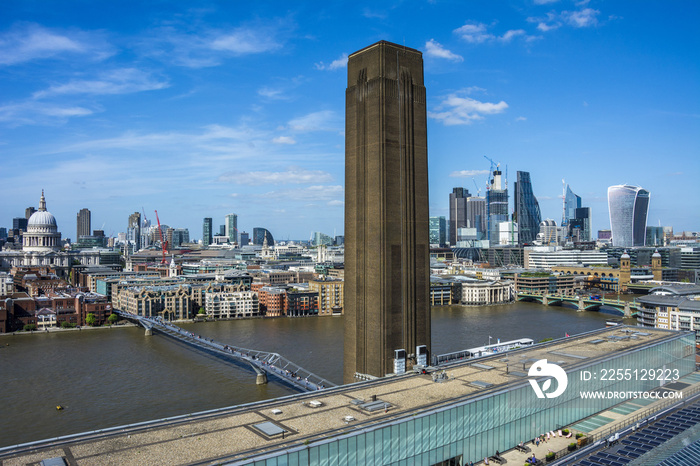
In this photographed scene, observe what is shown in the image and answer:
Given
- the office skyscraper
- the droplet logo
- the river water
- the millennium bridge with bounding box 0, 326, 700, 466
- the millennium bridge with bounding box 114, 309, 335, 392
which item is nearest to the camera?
the millennium bridge with bounding box 0, 326, 700, 466

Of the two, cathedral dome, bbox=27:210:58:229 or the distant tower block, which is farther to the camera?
cathedral dome, bbox=27:210:58:229

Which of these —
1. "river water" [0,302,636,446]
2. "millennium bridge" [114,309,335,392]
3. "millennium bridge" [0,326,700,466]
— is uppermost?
"millennium bridge" [0,326,700,466]

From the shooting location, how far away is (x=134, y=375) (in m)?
42.0

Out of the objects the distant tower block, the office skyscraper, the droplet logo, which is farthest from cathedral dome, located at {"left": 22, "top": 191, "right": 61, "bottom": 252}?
the office skyscraper

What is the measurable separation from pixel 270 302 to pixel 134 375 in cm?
3891

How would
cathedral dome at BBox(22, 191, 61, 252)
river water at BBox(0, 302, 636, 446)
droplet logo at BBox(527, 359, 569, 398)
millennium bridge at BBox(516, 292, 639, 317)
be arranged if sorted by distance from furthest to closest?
cathedral dome at BBox(22, 191, 61, 252) → millennium bridge at BBox(516, 292, 639, 317) → river water at BBox(0, 302, 636, 446) → droplet logo at BBox(527, 359, 569, 398)

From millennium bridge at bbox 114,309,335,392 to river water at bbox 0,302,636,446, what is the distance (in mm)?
945

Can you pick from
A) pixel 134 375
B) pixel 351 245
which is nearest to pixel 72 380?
pixel 134 375

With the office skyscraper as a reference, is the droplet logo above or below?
below

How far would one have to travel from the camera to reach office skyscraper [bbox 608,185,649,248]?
190 m

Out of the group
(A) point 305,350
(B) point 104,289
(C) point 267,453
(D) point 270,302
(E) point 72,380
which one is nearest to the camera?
(C) point 267,453

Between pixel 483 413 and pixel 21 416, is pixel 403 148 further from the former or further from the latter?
pixel 21 416

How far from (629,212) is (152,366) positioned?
18685 centimetres

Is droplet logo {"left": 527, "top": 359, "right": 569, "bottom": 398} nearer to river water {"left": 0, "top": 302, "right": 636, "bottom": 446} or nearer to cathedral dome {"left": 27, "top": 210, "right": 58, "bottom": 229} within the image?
river water {"left": 0, "top": 302, "right": 636, "bottom": 446}
